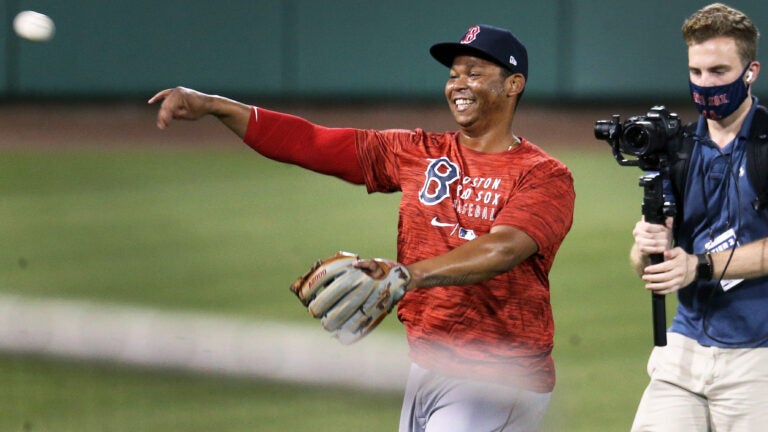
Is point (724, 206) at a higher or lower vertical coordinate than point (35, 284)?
higher

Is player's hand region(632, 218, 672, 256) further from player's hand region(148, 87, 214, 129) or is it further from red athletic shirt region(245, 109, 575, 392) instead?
player's hand region(148, 87, 214, 129)

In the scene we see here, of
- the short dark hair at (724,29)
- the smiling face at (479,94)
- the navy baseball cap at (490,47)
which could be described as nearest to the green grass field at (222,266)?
the smiling face at (479,94)

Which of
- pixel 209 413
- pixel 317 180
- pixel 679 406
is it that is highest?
pixel 679 406

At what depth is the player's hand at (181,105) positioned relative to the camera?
460 centimetres

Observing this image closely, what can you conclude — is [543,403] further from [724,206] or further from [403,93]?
[403,93]

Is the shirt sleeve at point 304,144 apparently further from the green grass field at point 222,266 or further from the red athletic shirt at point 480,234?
the green grass field at point 222,266

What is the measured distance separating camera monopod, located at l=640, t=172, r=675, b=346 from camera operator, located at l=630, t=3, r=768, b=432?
0.25 feet

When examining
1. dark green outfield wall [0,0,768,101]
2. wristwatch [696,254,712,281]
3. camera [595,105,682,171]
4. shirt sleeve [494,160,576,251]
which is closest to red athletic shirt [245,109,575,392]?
shirt sleeve [494,160,576,251]

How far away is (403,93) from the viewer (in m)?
22.9

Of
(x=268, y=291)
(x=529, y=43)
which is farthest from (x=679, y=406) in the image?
(x=529, y=43)

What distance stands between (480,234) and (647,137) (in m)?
0.75

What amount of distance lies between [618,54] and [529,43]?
167cm

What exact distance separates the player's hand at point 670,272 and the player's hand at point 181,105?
181 centimetres

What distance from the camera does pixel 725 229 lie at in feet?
15.6
